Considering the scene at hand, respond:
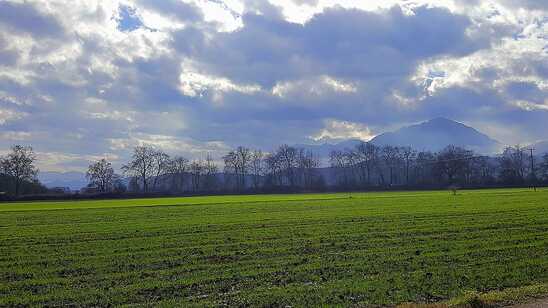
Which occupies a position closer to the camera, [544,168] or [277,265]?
[277,265]

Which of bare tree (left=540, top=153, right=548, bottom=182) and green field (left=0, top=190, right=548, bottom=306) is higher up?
bare tree (left=540, top=153, right=548, bottom=182)

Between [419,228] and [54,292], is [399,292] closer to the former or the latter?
[54,292]

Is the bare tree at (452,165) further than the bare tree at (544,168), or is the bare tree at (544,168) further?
the bare tree at (452,165)

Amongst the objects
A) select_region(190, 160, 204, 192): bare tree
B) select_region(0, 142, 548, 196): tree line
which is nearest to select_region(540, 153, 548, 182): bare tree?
select_region(0, 142, 548, 196): tree line

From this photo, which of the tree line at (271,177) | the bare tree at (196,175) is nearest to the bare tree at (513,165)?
the tree line at (271,177)

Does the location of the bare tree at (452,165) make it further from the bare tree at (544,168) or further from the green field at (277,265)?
the green field at (277,265)

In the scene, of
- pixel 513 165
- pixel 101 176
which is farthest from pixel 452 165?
pixel 101 176

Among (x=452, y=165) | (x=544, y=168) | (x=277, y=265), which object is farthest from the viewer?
(x=452, y=165)

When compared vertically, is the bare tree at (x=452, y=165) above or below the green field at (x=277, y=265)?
above

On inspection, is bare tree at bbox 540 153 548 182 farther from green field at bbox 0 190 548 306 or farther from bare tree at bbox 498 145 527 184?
green field at bbox 0 190 548 306

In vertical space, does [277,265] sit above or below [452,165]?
below

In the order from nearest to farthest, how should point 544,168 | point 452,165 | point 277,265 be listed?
point 277,265 → point 544,168 → point 452,165

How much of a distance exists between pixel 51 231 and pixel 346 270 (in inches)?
939

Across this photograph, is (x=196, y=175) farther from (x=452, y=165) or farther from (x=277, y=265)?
(x=277, y=265)
